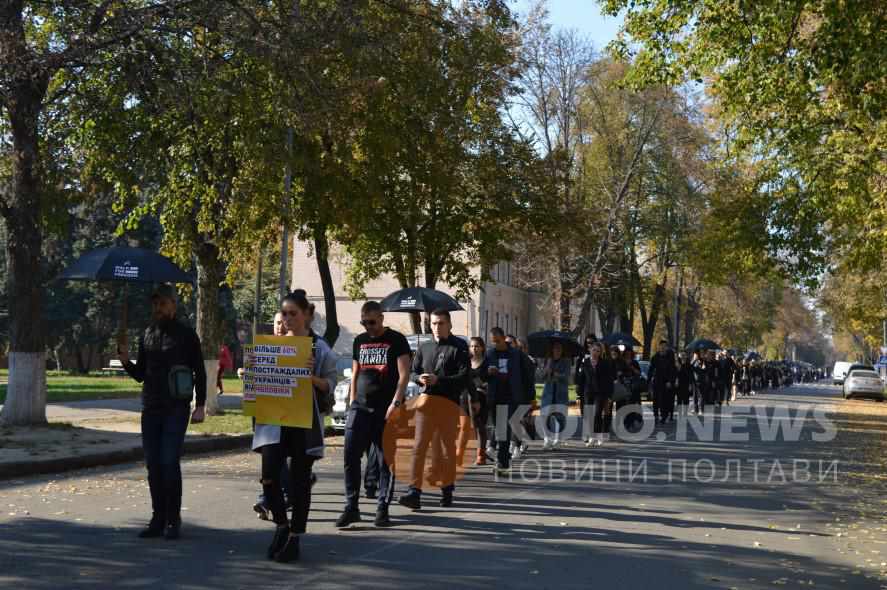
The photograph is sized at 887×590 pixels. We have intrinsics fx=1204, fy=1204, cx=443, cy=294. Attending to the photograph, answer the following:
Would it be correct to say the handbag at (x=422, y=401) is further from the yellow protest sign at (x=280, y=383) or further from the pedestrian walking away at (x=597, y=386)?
the pedestrian walking away at (x=597, y=386)

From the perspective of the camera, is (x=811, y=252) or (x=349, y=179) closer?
(x=349, y=179)

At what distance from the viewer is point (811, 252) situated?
98.8 ft

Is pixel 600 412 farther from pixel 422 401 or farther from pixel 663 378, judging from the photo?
pixel 422 401

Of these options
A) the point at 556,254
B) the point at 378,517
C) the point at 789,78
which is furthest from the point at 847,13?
the point at 556,254

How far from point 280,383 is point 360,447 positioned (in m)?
1.61

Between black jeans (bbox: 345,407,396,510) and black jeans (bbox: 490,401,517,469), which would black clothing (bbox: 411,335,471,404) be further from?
black jeans (bbox: 490,401,517,469)

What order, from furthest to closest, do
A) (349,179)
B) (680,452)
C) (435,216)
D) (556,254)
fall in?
(556,254) → (435,216) → (349,179) → (680,452)

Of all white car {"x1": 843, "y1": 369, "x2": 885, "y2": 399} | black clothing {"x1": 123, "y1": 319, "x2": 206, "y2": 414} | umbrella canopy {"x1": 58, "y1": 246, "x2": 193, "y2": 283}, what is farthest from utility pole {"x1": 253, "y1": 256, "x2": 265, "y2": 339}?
white car {"x1": 843, "y1": 369, "x2": 885, "y2": 399}

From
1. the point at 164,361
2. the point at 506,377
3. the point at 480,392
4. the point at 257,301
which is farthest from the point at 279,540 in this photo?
the point at 257,301

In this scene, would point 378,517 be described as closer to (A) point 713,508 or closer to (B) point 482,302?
(A) point 713,508

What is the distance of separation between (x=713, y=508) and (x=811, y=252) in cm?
1952

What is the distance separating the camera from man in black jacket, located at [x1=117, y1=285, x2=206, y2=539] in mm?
9172

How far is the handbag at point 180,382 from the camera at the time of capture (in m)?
9.12

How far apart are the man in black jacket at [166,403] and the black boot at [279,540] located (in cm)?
116
